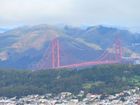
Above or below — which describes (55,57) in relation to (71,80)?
above

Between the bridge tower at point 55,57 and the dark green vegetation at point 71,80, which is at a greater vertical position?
the bridge tower at point 55,57

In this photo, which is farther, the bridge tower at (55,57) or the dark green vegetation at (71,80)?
the bridge tower at (55,57)

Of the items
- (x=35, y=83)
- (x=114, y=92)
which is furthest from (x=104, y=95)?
(x=35, y=83)

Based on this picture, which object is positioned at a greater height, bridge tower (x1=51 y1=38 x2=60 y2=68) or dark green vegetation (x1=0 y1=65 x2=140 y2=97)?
bridge tower (x1=51 y1=38 x2=60 y2=68)

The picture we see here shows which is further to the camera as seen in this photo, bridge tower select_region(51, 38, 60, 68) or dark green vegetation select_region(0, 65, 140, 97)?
bridge tower select_region(51, 38, 60, 68)

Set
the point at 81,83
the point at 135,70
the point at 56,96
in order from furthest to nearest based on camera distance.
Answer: the point at 135,70 < the point at 81,83 < the point at 56,96

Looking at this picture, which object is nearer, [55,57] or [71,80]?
[71,80]

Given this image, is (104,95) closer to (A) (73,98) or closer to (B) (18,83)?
(A) (73,98)

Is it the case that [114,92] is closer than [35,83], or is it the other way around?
[114,92]
